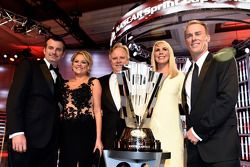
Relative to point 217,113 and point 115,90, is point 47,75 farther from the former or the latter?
point 217,113

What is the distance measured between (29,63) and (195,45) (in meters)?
1.20

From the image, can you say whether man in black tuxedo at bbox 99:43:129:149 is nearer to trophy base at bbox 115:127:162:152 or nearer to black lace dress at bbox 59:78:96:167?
black lace dress at bbox 59:78:96:167

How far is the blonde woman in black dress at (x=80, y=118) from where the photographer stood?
8.16ft

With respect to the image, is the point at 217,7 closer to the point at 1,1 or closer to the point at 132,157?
the point at 132,157

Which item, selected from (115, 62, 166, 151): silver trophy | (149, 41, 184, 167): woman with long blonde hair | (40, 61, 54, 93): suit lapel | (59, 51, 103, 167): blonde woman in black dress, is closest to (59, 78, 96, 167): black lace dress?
(59, 51, 103, 167): blonde woman in black dress

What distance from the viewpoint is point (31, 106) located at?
2209 millimetres

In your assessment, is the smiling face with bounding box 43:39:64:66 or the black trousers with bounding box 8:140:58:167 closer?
the black trousers with bounding box 8:140:58:167

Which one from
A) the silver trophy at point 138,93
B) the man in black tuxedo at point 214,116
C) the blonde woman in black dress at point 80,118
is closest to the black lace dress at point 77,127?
the blonde woman in black dress at point 80,118

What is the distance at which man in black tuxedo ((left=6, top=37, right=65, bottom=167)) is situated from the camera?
6.88 ft

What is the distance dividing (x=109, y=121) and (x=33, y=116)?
639mm

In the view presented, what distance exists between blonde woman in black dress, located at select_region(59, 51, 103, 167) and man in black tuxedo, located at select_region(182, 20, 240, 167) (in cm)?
92

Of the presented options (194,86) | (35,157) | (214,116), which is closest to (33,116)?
(35,157)

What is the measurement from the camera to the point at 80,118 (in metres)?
2.53

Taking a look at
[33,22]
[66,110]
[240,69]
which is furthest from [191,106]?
[240,69]
